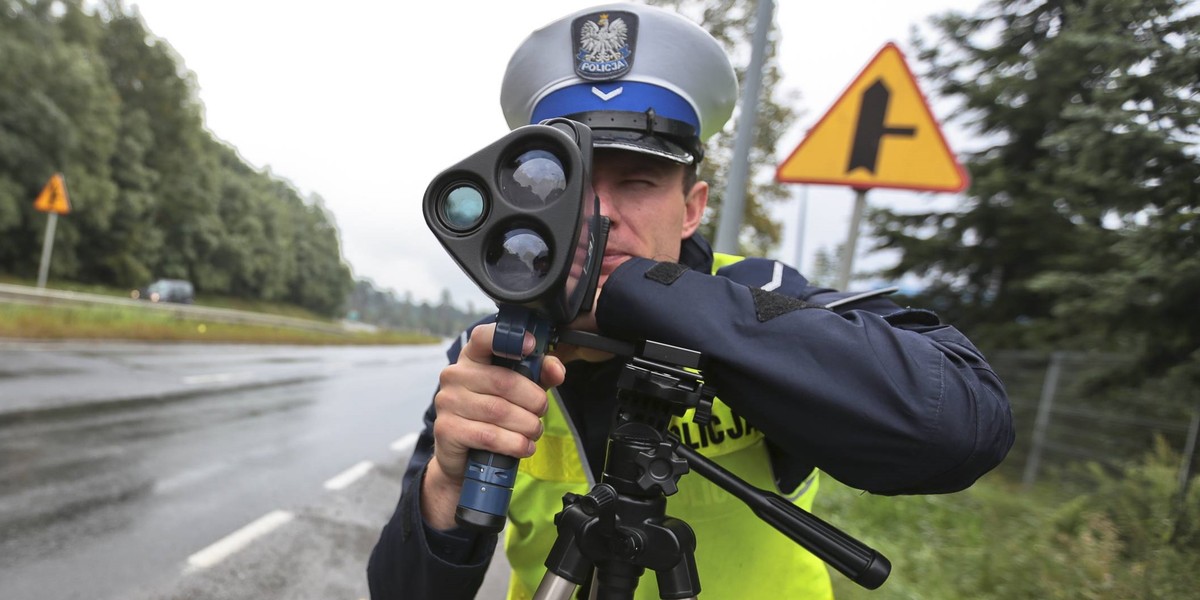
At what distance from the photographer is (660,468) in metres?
0.85

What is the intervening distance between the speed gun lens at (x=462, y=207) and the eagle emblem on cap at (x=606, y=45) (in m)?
0.50

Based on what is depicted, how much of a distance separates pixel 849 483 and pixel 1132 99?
2771mm

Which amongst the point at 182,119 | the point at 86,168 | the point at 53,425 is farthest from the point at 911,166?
the point at 182,119

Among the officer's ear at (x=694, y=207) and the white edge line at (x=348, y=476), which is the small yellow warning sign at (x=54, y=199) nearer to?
the white edge line at (x=348, y=476)

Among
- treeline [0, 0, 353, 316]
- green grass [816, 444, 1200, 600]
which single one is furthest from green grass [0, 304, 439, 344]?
green grass [816, 444, 1200, 600]

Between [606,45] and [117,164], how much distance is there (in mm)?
40133

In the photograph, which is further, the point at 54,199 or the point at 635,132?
the point at 54,199

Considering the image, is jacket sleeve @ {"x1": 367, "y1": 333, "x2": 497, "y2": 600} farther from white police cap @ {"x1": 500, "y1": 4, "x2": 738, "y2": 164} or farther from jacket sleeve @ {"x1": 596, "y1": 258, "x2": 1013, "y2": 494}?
white police cap @ {"x1": 500, "y1": 4, "x2": 738, "y2": 164}

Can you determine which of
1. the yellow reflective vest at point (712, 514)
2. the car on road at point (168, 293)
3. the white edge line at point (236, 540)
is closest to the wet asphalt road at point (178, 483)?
the white edge line at point (236, 540)

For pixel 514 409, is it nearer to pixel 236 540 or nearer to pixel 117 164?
pixel 236 540

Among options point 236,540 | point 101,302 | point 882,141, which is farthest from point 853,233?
point 101,302

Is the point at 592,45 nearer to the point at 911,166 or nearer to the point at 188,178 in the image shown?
the point at 911,166

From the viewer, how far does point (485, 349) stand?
32.8 inches

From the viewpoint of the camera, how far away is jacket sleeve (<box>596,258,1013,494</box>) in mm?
847
